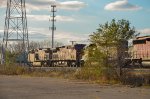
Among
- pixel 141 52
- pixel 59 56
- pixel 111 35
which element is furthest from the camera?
pixel 59 56

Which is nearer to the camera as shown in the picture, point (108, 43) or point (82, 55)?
point (108, 43)

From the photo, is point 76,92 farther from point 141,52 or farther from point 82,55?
point 141,52

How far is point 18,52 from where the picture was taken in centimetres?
5344

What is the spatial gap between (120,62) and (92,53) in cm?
226

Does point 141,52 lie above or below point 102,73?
above

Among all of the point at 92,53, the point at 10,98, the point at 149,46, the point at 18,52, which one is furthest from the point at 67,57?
the point at 10,98

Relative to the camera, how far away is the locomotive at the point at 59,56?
5404 cm

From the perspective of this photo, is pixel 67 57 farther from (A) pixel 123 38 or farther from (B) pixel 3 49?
(A) pixel 123 38

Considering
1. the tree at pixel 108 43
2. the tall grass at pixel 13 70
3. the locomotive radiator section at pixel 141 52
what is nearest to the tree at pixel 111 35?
the tree at pixel 108 43

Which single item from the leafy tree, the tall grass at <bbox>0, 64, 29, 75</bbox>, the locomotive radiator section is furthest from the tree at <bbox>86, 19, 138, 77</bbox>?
the tall grass at <bbox>0, 64, 29, 75</bbox>

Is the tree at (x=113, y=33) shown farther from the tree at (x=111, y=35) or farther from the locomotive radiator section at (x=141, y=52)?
the locomotive radiator section at (x=141, y=52)

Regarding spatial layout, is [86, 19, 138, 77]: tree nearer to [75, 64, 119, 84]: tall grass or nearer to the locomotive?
[75, 64, 119, 84]: tall grass

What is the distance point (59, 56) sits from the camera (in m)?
59.2

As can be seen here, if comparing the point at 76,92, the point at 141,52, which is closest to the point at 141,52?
the point at 141,52
